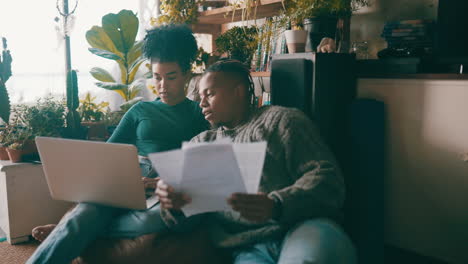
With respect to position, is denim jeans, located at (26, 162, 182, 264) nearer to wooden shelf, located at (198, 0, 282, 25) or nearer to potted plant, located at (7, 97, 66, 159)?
potted plant, located at (7, 97, 66, 159)

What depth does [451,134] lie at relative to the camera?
4.88 ft

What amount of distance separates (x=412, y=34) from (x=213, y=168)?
3.96 ft

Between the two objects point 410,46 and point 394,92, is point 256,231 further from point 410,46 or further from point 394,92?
point 410,46

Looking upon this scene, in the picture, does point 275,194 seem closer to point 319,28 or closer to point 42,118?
point 319,28

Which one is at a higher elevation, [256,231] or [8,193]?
[256,231]

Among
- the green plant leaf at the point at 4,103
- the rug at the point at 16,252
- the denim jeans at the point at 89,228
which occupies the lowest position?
the rug at the point at 16,252

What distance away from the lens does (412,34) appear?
5.54 ft

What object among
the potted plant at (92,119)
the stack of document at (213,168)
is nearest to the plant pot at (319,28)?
the stack of document at (213,168)

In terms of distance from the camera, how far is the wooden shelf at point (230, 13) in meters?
2.26

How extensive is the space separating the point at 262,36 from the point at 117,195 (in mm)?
1288

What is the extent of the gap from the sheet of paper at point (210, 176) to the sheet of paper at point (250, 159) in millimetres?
16

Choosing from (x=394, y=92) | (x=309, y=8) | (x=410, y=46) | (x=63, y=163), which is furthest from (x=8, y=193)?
(x=410, y=46)

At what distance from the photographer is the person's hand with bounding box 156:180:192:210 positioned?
1039 mm

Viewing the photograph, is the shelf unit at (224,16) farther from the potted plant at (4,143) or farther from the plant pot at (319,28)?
the potted plant at (4,143)
